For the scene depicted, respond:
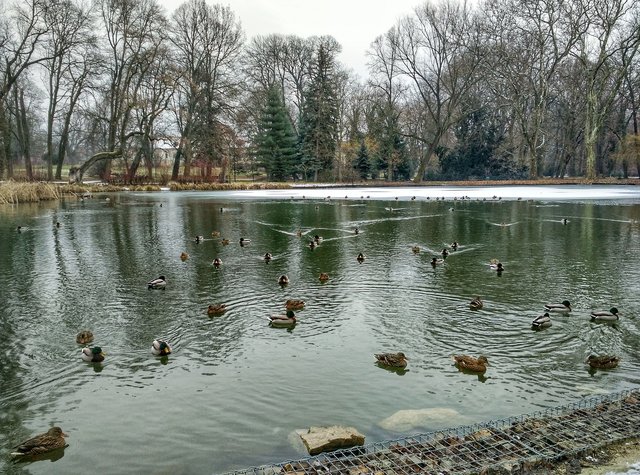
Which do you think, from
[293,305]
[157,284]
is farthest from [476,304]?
[157,284]

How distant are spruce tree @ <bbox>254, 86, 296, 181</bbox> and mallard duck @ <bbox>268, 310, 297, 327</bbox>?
4884 centimetres

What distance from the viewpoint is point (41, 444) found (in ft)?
16.3

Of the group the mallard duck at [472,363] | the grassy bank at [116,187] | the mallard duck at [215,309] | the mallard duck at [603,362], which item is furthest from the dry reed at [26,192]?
the mallard duck at [603,362]

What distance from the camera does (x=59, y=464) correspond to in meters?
4.82

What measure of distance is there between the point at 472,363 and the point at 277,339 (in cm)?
303

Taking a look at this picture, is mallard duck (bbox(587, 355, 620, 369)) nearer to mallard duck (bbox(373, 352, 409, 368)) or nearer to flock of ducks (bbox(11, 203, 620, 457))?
flock of ducks (bbox(11, 203, 620, 457))

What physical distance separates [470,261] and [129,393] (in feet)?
33.0

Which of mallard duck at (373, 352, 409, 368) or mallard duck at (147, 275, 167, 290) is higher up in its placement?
mallard duck at (147, 275, 167, 290)

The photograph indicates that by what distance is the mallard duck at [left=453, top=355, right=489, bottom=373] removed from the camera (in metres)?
6.65

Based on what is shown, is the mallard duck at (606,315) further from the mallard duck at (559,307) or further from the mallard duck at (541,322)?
the mallard duck at (541,322)

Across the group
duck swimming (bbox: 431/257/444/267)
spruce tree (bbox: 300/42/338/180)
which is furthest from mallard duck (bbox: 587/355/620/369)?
spruce tree (bbox: 300/42/338/180)

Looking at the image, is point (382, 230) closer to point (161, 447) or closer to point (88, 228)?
point (88, 228)

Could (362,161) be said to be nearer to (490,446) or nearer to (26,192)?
(26,192)

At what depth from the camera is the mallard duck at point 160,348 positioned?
730 cm
